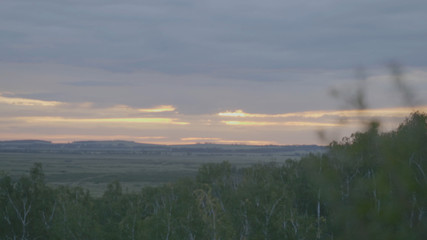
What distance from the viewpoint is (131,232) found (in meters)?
33.2

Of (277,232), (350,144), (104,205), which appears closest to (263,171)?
(104,205)

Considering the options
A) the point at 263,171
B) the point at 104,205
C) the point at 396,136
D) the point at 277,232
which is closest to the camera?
the point at 396,136

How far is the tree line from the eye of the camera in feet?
16.9

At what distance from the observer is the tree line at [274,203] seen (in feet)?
16.9

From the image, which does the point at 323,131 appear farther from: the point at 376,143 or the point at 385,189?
the point at 385,189

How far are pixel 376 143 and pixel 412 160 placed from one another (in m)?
0.42

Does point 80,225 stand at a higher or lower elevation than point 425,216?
lower

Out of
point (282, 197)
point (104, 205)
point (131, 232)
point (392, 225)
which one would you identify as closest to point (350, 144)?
point (392, 225)

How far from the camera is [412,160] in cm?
519

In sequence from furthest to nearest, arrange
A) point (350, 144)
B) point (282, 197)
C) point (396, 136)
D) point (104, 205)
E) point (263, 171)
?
point (263, 171)
point (104, 205)
point (282, 197)
point (350, 144)
point (396, 136)

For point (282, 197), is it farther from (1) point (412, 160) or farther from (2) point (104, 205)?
(1) point (412, 160)

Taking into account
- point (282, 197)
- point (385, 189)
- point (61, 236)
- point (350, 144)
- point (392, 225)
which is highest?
point (350, 144)

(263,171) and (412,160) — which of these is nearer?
(412,160)

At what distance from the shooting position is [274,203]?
30.0m
